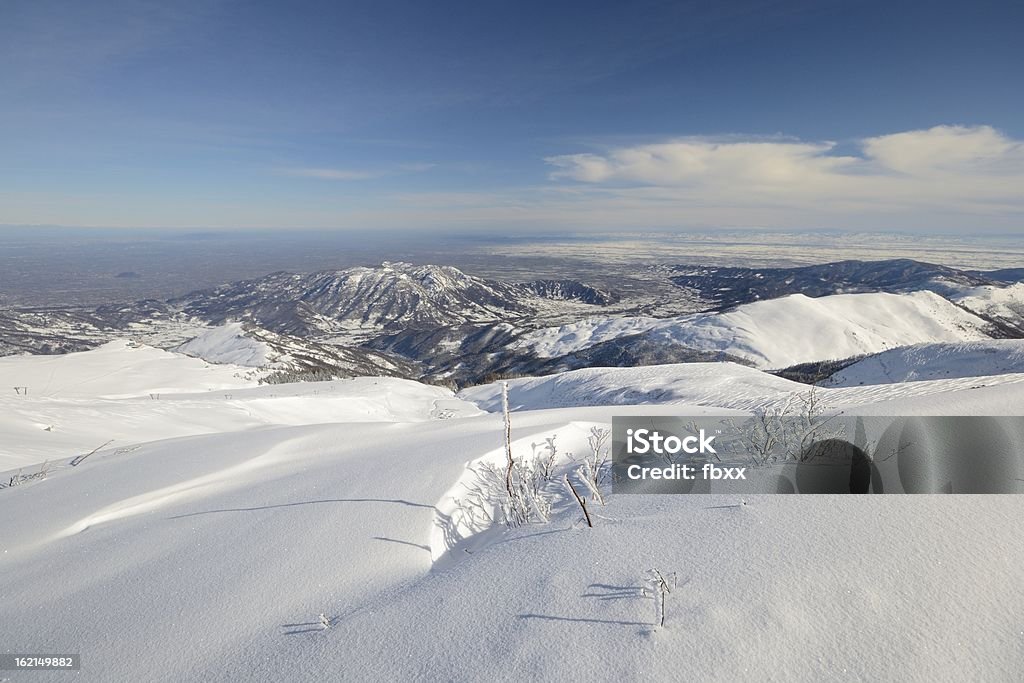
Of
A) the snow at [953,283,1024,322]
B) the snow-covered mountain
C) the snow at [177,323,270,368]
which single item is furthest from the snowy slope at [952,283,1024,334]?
the snow at [177,323,270,368]

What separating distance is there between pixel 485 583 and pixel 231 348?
408 feet

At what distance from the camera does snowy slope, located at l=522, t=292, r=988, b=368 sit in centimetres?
8169

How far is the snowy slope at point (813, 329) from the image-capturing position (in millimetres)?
81688

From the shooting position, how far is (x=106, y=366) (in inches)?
1937

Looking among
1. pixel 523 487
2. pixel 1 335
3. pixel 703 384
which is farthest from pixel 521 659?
pixel 1 335

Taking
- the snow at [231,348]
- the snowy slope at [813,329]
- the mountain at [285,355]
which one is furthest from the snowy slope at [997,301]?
the snow at [231,348]

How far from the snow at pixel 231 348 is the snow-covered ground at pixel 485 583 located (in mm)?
95209

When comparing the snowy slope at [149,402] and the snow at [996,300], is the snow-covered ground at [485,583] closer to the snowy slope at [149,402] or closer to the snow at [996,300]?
the snowy slope at [149,402]

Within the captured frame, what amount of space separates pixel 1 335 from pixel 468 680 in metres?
197

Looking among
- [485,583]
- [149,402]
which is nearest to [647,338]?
[149,402]

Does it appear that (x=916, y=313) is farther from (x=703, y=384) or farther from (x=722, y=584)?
(x=722, y=584)

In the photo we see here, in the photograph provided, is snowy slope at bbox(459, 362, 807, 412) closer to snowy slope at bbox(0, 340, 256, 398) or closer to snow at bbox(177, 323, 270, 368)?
snowy slope at bbox(0, 340, 256, 398)

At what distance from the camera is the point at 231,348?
10875cm

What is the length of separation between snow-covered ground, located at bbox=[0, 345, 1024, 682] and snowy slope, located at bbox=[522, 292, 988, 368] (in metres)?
81.1
